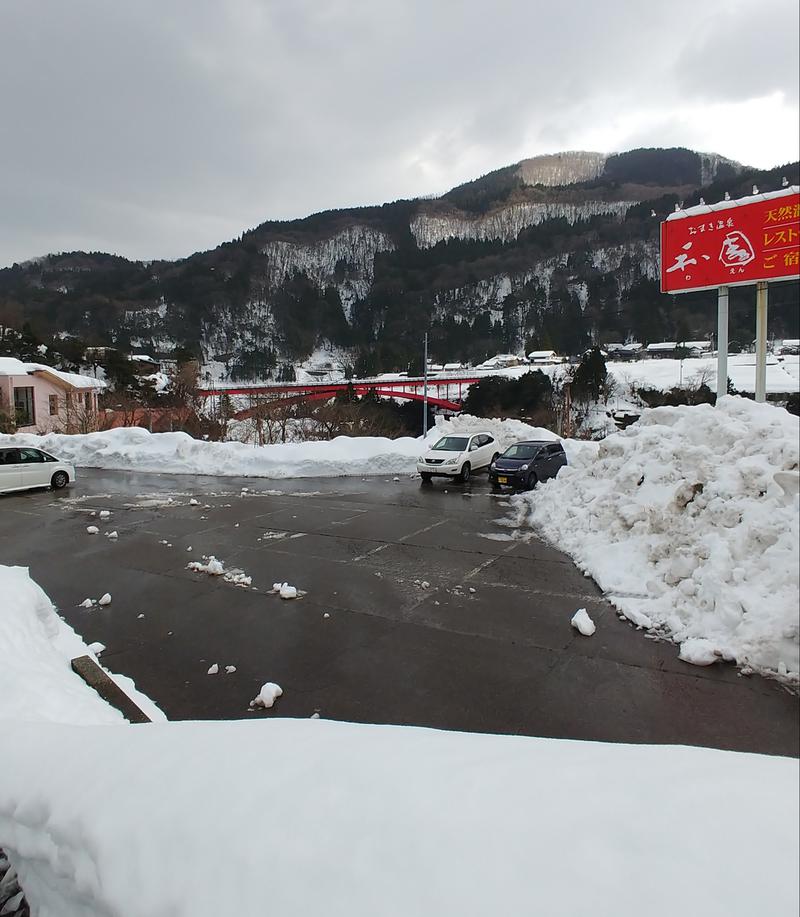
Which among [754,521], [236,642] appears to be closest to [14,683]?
[236,642]

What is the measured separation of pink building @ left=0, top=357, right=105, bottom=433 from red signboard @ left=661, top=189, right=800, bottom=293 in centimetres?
3088

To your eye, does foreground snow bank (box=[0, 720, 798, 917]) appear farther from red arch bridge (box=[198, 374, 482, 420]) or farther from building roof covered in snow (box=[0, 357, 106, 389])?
building roof covered in snow (box=[0, 357, 106, 389])

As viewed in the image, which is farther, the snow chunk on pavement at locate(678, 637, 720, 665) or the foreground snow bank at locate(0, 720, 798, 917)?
the snow chunk on pavement at locate(678, 637, 720, 665)

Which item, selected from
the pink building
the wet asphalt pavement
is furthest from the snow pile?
the pink building

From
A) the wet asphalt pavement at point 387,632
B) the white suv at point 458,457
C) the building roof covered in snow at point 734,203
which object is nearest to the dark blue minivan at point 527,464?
the white suv at point 458,457

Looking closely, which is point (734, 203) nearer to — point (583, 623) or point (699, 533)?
point (699, 533)

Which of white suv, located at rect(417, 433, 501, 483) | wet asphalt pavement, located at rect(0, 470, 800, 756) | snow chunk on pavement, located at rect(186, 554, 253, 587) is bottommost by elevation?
wet asphalt pavement, located at rect(0, 470, 800, 756)

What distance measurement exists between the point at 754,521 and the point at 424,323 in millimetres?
127709

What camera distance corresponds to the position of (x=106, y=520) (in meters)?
12.0

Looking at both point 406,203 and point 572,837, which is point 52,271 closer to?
point 406,203

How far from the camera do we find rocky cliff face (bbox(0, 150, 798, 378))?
93250 mm

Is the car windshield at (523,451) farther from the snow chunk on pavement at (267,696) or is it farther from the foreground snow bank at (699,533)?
the snow chunk on pavement at (267,696)

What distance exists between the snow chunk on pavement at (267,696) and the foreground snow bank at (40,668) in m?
0.78

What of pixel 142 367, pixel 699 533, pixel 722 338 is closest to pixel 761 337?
pixel 722 338
